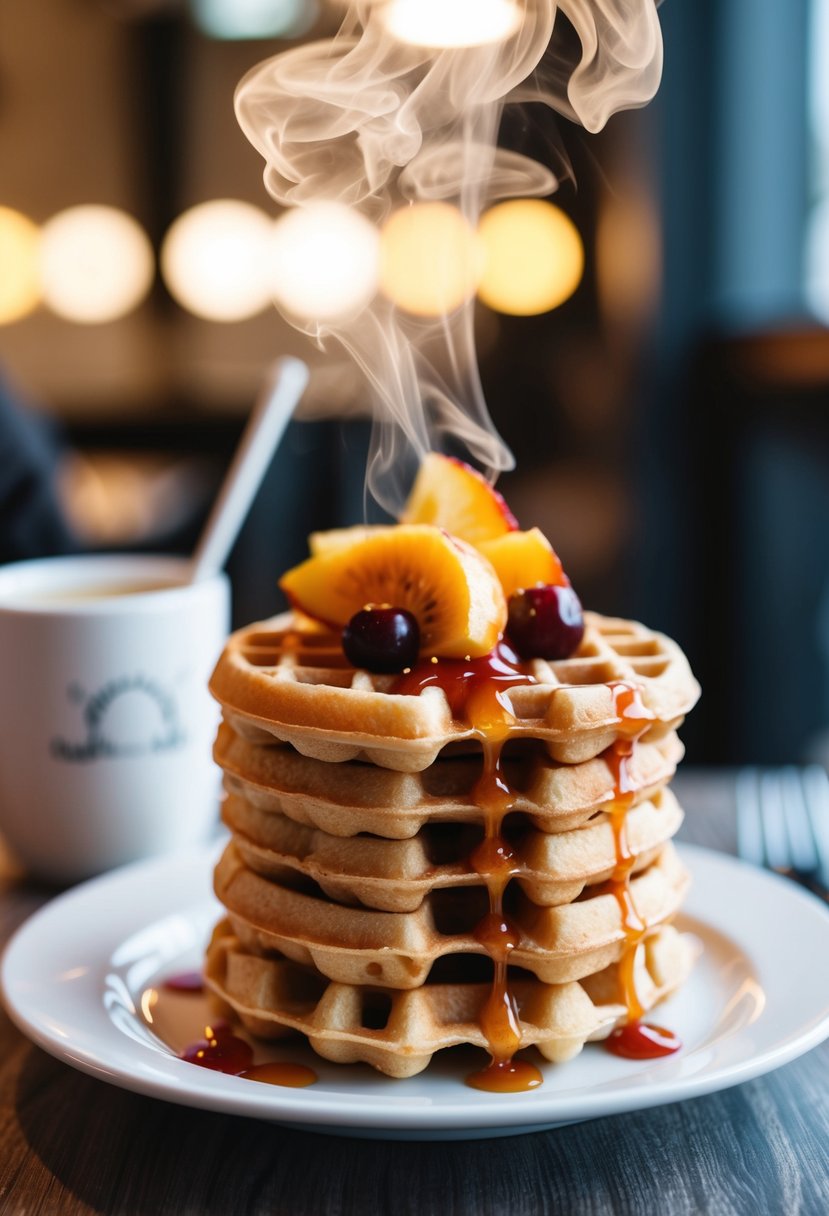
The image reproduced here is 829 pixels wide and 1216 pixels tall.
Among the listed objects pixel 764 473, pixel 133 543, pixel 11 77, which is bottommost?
pixel 764 473

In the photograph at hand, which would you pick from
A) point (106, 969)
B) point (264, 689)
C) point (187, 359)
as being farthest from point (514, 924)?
point (187, 359)

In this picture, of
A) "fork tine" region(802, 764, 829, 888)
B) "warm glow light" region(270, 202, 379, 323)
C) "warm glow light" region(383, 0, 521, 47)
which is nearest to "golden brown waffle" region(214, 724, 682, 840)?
"fork tine" region(802, 764, 829, 888)

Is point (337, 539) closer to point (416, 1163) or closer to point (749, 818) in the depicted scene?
point (416, 1163)

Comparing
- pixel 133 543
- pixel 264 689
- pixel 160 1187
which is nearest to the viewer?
pixel 160 1187

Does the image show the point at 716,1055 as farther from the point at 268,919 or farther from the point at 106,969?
the point at 106,969

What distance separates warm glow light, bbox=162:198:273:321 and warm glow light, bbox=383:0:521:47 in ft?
21.8

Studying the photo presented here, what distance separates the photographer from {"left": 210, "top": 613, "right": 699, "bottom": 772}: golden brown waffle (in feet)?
3.16

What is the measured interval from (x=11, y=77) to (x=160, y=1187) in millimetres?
8211

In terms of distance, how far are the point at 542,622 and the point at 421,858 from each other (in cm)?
24

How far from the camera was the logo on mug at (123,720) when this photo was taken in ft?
4.95

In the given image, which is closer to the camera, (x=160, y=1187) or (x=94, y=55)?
(x=160, y=1187)

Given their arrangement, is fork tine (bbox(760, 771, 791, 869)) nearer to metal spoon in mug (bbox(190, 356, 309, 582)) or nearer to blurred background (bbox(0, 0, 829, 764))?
metal spoon in mug (bbox(190, 356, 309, 582))

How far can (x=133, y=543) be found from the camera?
9.63 ft

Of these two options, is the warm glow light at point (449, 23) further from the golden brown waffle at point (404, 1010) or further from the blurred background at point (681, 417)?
the blurred background at point (681, 417)
